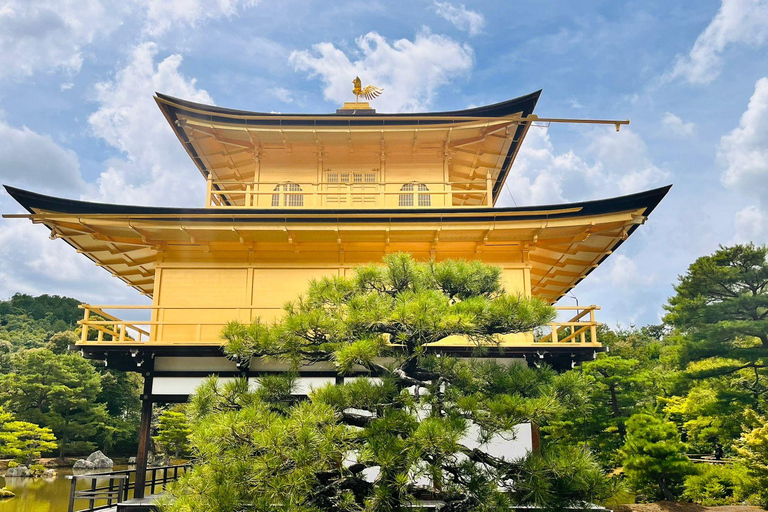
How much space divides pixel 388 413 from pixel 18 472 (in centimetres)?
2579

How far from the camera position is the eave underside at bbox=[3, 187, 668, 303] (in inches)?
413

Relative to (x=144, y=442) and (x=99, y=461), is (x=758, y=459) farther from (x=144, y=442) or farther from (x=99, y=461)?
(x=99, y=461)

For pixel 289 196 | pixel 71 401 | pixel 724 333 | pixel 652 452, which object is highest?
pixel 289 196

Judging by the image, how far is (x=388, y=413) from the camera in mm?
5609

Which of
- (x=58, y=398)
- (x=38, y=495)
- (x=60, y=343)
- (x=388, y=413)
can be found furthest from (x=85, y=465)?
(x=388, y=413)

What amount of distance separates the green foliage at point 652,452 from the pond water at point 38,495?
1529cm

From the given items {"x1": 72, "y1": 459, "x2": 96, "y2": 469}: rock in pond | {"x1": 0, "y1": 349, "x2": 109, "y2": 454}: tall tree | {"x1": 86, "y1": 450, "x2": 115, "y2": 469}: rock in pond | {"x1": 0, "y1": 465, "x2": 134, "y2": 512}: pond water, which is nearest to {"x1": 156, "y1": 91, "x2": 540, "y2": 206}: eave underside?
{"x1": 0, "y1": 465, "x2": 134, "y2": 512}: pond water

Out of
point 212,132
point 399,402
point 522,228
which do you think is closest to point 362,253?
point 522,228

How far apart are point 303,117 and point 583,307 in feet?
23.7

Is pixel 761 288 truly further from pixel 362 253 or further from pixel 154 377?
pixel 154 377

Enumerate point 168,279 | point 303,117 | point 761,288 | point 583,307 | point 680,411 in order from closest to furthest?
point 583,307 → point 168,279 → point 303,117 → point 761,288 → point 680,411

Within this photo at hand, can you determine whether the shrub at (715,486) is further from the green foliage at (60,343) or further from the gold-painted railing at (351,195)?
the green foliage at (60,343)

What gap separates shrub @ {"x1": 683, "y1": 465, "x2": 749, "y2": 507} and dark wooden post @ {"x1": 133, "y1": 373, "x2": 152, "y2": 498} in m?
11.5

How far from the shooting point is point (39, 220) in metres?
10.5
